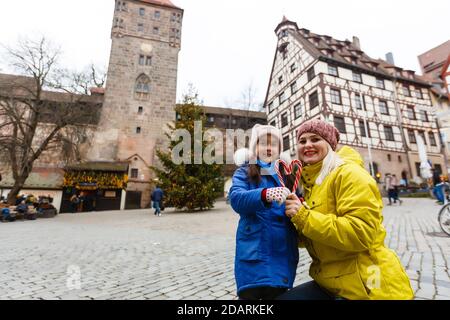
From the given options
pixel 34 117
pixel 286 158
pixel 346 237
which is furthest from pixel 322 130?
pixel 34 117

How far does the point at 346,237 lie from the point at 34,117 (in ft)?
65.7

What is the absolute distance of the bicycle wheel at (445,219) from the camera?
5629 millimetres

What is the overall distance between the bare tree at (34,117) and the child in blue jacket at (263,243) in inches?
704

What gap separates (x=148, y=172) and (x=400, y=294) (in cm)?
2636

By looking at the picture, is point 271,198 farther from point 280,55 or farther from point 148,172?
point 280,55

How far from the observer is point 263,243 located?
55.3 inches

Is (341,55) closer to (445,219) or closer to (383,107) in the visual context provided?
(383,107)

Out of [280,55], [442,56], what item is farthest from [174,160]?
[442,56]

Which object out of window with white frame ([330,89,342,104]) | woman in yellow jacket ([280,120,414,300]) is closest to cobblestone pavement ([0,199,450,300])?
woman in yellow jacket ([280,120,414,300])

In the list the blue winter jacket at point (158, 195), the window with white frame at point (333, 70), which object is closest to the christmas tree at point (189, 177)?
the blue winter jacket at point (158, 195)

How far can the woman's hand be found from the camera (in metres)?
1.28

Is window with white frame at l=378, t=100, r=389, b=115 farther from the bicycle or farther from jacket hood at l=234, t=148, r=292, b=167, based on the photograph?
jacket hood at l=234, t=148, r=292, b=167

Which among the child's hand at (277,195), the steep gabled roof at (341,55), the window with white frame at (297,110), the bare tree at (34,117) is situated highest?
the steep gabled roof at (341,55)

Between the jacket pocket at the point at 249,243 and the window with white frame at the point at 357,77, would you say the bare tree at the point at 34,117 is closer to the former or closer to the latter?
the jacket pocket at the point at 249,243
